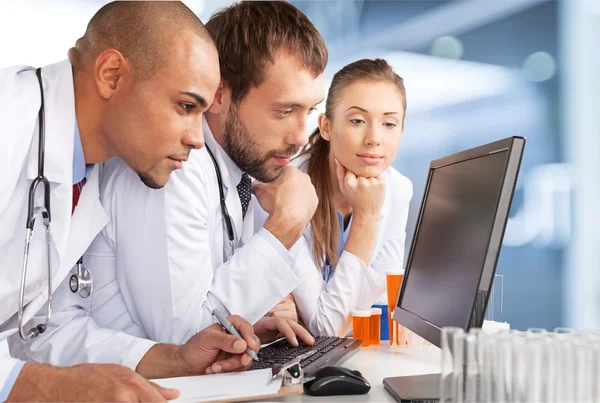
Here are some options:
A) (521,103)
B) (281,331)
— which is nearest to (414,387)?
(281,331)

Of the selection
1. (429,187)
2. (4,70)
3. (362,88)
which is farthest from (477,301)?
(362,88)

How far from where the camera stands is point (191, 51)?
1.56m

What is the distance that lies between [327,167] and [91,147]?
1243 millimetres

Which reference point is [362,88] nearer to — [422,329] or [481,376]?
[422,329]

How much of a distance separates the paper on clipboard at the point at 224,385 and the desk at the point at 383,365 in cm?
5

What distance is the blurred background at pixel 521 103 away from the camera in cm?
417

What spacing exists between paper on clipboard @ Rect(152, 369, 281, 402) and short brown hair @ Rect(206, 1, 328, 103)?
1.04 meters

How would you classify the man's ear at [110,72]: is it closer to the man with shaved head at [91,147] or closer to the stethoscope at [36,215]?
the man with shaved head at [91,147]

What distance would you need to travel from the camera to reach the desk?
116cm

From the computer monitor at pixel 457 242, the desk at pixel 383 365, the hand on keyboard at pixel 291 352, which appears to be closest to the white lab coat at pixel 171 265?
the hand on keyboard at pixel 291 352

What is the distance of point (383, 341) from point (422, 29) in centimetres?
289

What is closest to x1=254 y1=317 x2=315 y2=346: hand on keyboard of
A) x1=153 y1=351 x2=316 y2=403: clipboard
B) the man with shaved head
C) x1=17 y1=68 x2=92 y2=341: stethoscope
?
the man with shaved head

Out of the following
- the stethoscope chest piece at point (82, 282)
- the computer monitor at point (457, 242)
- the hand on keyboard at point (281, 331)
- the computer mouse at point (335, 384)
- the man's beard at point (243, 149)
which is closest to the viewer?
the computer monitor at point (457, 242)

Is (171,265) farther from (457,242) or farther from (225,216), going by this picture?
(457,242)
